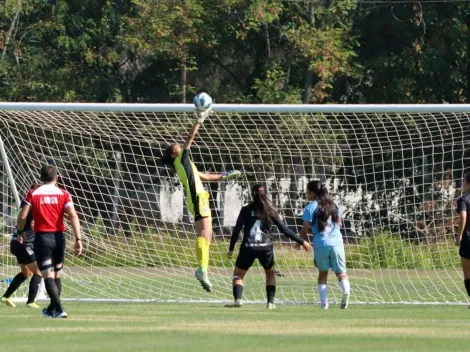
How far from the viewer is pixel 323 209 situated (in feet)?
53.7

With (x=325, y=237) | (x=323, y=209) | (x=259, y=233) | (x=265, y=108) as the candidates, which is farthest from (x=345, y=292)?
(x=265, y=108)

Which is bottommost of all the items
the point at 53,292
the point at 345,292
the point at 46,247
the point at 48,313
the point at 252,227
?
the point at 345,292

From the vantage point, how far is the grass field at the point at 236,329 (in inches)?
424

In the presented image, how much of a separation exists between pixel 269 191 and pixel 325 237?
6051 millimetres

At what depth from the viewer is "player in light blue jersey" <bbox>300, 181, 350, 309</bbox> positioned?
1639 centimetres

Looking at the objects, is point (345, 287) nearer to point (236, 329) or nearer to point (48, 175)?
point (236, 329)

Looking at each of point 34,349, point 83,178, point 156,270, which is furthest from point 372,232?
point 34,349

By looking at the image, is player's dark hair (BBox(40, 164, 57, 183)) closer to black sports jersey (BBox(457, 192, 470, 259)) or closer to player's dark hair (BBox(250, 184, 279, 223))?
player's dark hair (BBox(250, 184, 279, 223))

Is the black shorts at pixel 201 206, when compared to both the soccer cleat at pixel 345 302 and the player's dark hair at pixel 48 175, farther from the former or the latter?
the soccer cleat at pixel 345 302

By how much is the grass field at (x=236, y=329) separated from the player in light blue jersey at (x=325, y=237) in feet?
1.28

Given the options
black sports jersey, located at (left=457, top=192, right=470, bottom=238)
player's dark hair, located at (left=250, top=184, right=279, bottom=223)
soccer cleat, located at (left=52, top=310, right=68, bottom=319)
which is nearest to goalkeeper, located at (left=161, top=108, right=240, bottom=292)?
player's dark hair, located at (left=250, top=184, right=279, bottom=223)

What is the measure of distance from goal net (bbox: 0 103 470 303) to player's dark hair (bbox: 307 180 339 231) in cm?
310

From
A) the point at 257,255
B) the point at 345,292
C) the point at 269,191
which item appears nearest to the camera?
the point at 345,292

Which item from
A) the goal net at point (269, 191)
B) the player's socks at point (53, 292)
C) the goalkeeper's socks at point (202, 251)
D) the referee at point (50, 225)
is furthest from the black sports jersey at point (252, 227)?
the player's socks at point (53, 292)
